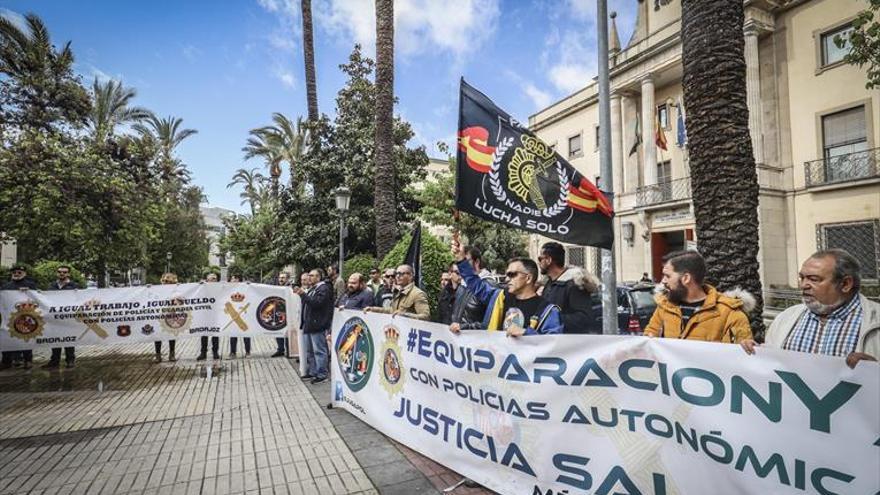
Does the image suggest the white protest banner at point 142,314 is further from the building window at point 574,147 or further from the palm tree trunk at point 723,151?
the building window at point 574,147

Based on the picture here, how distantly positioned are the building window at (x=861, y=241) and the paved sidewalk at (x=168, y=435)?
18.1 meters

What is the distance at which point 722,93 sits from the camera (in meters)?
4.56

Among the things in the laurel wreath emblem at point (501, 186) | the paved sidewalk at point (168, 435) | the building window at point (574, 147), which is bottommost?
the paved sidewalk at point (168, 435)

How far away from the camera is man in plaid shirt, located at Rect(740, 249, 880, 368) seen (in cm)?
233

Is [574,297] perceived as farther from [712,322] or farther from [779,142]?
[779,142]

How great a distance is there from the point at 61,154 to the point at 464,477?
1363cm

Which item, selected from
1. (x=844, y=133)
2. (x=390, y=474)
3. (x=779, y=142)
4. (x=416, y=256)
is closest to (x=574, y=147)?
(x=779, y=142)

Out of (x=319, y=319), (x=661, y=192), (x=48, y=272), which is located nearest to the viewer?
(x=319, y=319)

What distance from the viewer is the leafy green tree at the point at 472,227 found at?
2396 centimetres

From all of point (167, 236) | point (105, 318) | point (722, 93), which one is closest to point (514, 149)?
point (722, 93)

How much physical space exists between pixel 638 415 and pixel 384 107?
10.5 meters

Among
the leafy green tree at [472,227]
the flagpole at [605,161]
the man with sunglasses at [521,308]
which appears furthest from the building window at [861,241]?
the man with sunglasses at [521,308]

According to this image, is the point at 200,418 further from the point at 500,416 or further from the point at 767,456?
the point at 767,456

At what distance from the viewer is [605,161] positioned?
6.25m
